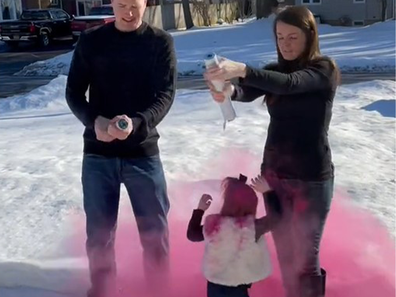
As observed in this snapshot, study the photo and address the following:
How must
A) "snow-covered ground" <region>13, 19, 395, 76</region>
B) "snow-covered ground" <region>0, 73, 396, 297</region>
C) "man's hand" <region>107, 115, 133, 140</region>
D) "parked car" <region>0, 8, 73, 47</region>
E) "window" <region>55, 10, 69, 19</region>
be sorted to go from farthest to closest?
1. "window" <region>55, 10, 69, 19</region>
2. "parked car" <region>0, 8, 73, 47</region>
3. "snow-covered ground" <region>13, 19, 395, 76</region>
4. "snow-covered ground" <region>0, 73, 396, 297</region>
5. "man's hand" <region>107, 115, 133, 140</region>

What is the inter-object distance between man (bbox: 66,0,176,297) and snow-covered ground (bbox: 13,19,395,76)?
13.1 metres

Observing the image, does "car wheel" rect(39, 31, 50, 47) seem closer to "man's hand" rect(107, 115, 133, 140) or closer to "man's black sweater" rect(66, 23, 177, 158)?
"man's black sweater" rect(66, 23, 177, 158)

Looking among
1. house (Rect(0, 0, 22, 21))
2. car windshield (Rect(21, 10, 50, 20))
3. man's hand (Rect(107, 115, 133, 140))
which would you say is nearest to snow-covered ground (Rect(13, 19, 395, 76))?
car windshield (Rect(21, 10, 50, 20))

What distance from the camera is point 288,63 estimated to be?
9.82ft

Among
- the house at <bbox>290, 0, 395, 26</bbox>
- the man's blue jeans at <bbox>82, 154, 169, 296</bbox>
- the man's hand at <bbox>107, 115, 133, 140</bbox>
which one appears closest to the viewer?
the man's hand at <bbox>107, 115, 133, 140</bbox>

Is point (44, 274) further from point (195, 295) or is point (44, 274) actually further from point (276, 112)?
point (276, 112)

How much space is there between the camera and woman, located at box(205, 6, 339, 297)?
2896 mm

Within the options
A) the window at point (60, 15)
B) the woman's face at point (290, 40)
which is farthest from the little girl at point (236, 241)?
the window at point (60, 15)

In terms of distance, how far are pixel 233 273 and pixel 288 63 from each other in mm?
916

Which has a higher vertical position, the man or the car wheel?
the man

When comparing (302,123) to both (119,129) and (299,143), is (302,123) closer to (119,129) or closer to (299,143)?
(299,143)

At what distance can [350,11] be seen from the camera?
3275 centimetres

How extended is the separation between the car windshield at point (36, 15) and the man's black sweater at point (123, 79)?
83.8 feet

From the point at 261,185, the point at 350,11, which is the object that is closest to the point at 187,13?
the point at 350,11
